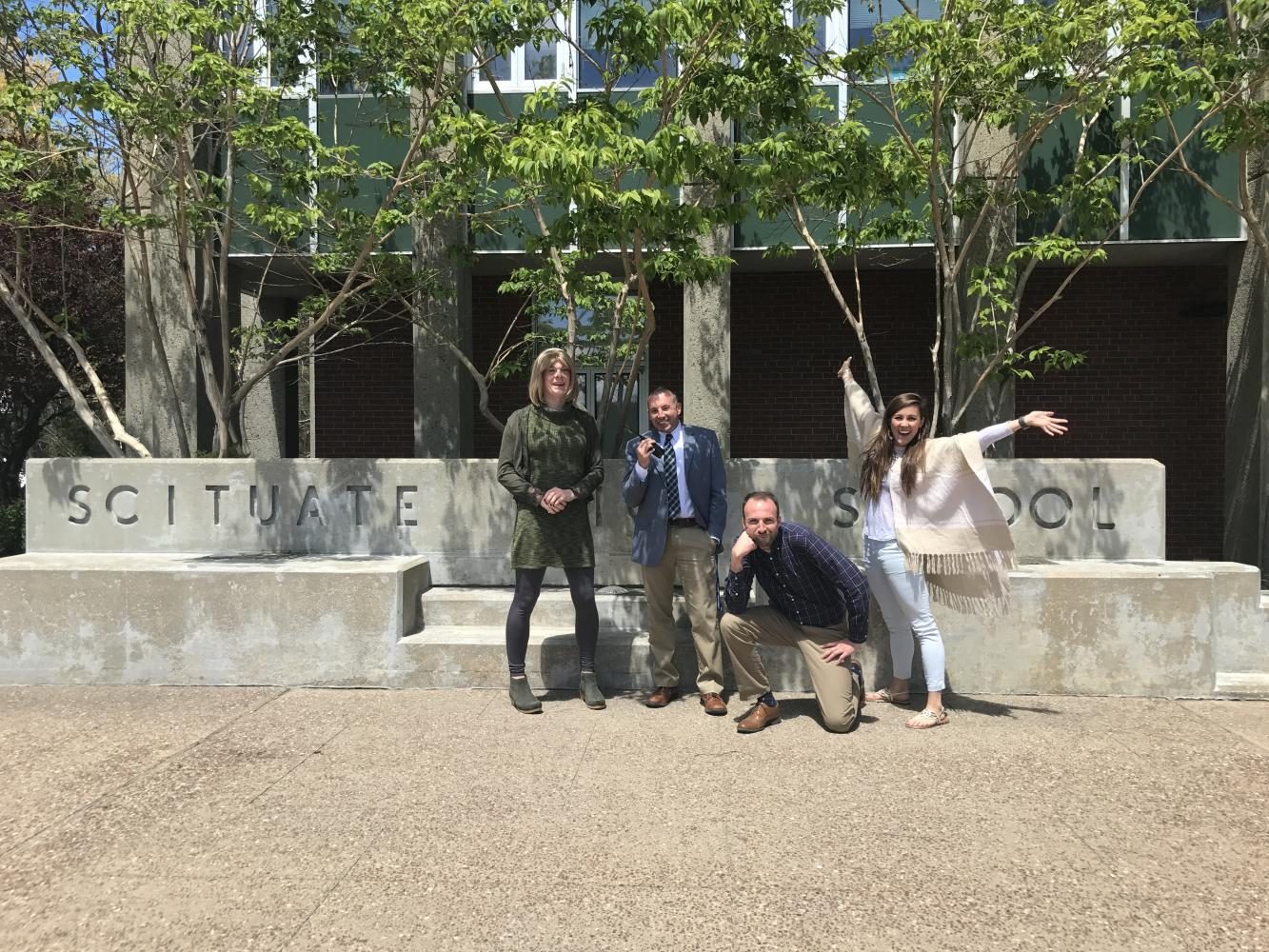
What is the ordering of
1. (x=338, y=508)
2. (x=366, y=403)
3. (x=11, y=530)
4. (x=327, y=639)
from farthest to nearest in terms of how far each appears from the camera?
(x=366, y=403), (x=11, y=530), (x=338, y=508), (x=327, y=639)

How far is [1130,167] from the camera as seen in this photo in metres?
8.66

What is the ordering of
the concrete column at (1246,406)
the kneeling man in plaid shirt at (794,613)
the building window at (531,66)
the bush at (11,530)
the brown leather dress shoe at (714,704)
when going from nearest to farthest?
the kneeling man in plaid shirt at (794,613)
the brown leather dress shoe at (714,704)
the concrete column at (1246,406)
the building window at (531,66)
the bush at (11,530)

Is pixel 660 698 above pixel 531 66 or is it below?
below

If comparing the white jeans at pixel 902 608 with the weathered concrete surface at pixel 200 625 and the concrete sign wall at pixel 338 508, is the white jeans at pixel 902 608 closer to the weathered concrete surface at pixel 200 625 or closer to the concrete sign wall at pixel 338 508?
the concrete sign wall at pixel 338 508

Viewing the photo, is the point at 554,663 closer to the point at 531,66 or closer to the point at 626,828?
the point at 626,828

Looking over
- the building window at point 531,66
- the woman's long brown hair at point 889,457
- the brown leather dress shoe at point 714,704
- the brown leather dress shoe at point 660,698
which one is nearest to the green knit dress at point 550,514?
the brown leather dress shoe at point 660,698

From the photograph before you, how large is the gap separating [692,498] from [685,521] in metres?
0.13

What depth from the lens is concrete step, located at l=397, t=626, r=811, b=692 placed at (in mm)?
5598

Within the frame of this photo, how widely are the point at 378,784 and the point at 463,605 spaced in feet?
6.99

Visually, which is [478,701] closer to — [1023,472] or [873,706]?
[873,706]

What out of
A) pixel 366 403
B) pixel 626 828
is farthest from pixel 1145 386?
pixel 626 828

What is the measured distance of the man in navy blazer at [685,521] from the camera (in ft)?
17.1

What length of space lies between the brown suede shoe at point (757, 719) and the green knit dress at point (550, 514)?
119cm

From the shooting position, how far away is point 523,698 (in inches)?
205
